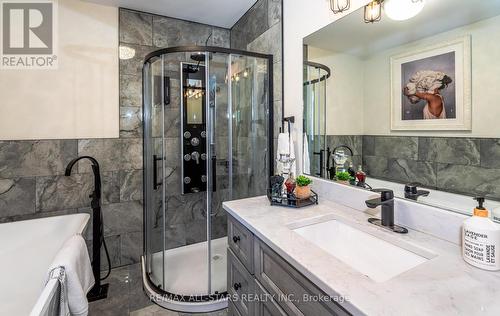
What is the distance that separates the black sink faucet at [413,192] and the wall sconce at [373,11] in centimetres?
83

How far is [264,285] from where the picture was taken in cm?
99

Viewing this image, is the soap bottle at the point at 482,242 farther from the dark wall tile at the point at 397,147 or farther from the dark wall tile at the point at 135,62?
the dark wall tile at the point at 135,62

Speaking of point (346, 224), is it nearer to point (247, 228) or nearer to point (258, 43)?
point (247, 228)

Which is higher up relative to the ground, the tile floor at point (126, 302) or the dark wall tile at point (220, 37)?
the dark wall tile at point (220, 37)

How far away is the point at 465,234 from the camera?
0.79m

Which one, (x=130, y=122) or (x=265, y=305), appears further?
(x=130, y=122)

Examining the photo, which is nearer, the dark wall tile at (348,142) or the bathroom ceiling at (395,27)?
the bathroom ceiling at (395,27)

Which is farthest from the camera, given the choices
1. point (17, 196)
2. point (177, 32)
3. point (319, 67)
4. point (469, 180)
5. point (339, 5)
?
point (177, 32)

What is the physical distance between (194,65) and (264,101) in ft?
2.18

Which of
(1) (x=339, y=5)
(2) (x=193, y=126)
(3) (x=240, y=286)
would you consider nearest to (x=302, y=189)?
(3) (x=240, y=286)

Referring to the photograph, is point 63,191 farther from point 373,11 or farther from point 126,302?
point 373,11

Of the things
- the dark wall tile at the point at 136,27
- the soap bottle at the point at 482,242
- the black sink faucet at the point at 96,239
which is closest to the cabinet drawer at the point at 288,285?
the soap bottle at the point at 482,242

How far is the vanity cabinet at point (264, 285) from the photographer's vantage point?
74cm

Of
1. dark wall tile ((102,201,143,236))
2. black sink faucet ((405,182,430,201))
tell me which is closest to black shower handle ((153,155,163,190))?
dark wall tile ((102,201,143,236))
